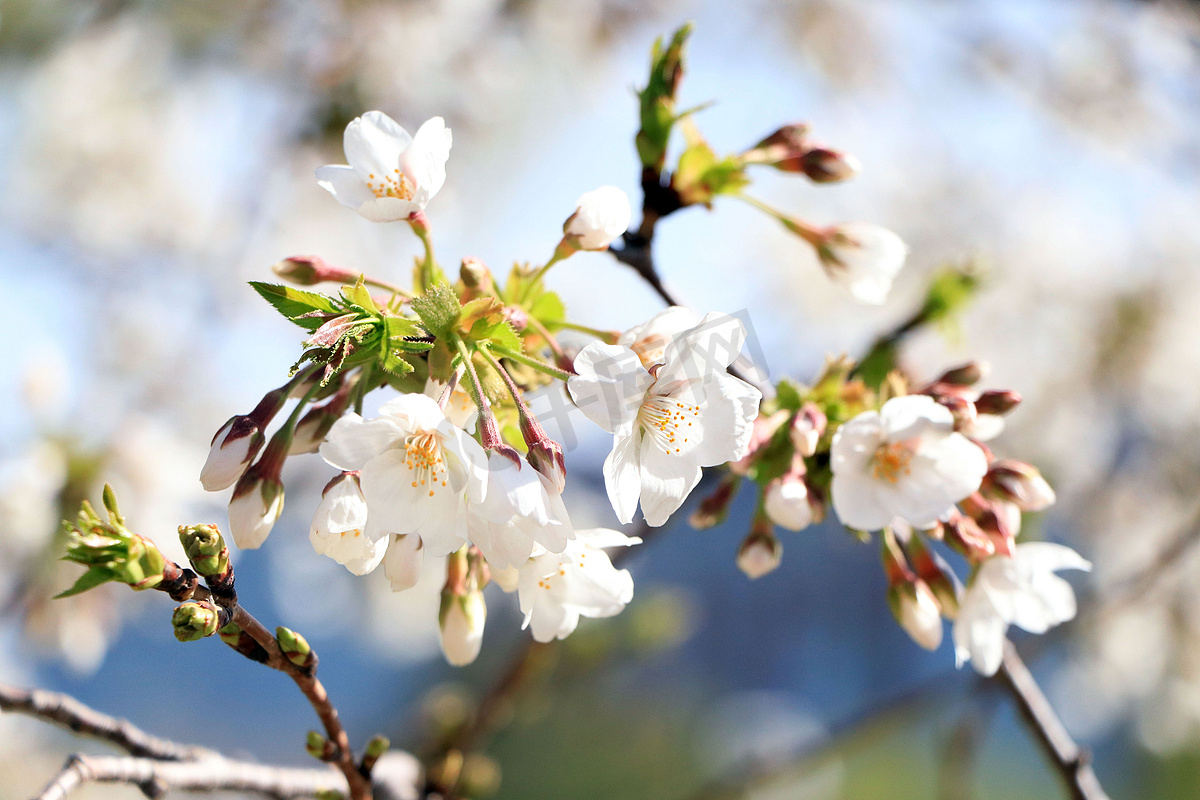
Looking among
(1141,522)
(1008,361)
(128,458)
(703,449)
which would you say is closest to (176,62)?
(128,458)

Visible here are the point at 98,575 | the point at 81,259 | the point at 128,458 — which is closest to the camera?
the point at 98,575

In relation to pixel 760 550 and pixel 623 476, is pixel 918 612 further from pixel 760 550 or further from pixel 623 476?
pixel 623 476

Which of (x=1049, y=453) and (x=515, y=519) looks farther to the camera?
(x=1049, y=453)

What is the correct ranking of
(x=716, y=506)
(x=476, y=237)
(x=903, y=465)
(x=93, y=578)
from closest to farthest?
(x=93, y=578)
(x=903, y=465)
(x=716, y=506)
(x=476, y=237)

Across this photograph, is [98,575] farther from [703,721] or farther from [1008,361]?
[703,721]

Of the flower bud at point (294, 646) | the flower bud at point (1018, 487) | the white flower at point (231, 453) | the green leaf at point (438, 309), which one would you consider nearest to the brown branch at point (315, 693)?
the flower bud at point (294, 646)

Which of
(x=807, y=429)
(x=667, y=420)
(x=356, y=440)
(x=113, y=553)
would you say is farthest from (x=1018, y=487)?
(x=113, y=553)
